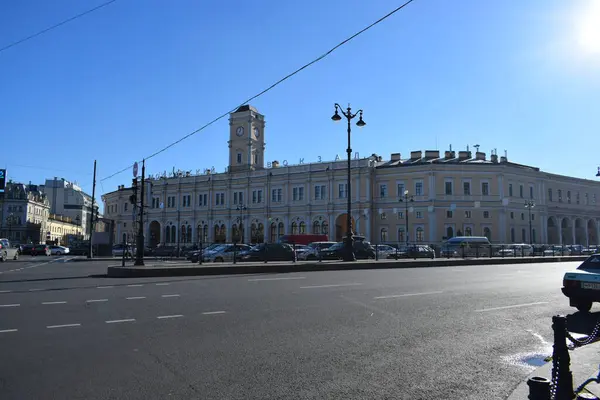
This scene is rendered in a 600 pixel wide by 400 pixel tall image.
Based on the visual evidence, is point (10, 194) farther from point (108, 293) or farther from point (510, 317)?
point (510, 317)

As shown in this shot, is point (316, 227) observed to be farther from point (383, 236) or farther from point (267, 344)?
point (267, 344)

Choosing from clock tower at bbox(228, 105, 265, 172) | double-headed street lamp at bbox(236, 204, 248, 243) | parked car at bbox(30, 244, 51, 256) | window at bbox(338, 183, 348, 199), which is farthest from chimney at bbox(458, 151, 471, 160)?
parked car at bbox(30, 244, 51, 256)

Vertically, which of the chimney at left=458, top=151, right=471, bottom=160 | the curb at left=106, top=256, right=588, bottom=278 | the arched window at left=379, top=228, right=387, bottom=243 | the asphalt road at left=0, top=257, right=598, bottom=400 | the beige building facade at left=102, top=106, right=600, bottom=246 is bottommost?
the asphalt road at left=0, top=257, right=598, bottom=400

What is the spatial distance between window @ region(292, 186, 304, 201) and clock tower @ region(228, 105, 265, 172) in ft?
35.1

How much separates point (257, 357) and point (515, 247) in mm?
40127

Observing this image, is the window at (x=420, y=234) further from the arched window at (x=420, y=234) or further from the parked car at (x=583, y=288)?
the parked car at (x=583, y=288)

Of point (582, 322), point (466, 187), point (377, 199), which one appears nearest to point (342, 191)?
point (377, 199)

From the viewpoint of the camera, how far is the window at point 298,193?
7875 centimetres

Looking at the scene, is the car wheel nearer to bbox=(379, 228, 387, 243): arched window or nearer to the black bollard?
the black bollard

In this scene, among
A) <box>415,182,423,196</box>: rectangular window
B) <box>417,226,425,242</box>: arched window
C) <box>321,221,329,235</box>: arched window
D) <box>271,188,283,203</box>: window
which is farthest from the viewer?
<box>271,188,283,203</box>: window

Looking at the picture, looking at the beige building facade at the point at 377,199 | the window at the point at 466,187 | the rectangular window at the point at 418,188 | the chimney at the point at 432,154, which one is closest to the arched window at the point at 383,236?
the beige building facade at the point at 377,199

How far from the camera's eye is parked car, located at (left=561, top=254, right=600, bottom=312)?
1046cm

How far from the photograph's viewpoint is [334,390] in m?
5.20

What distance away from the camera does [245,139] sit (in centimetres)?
8606
